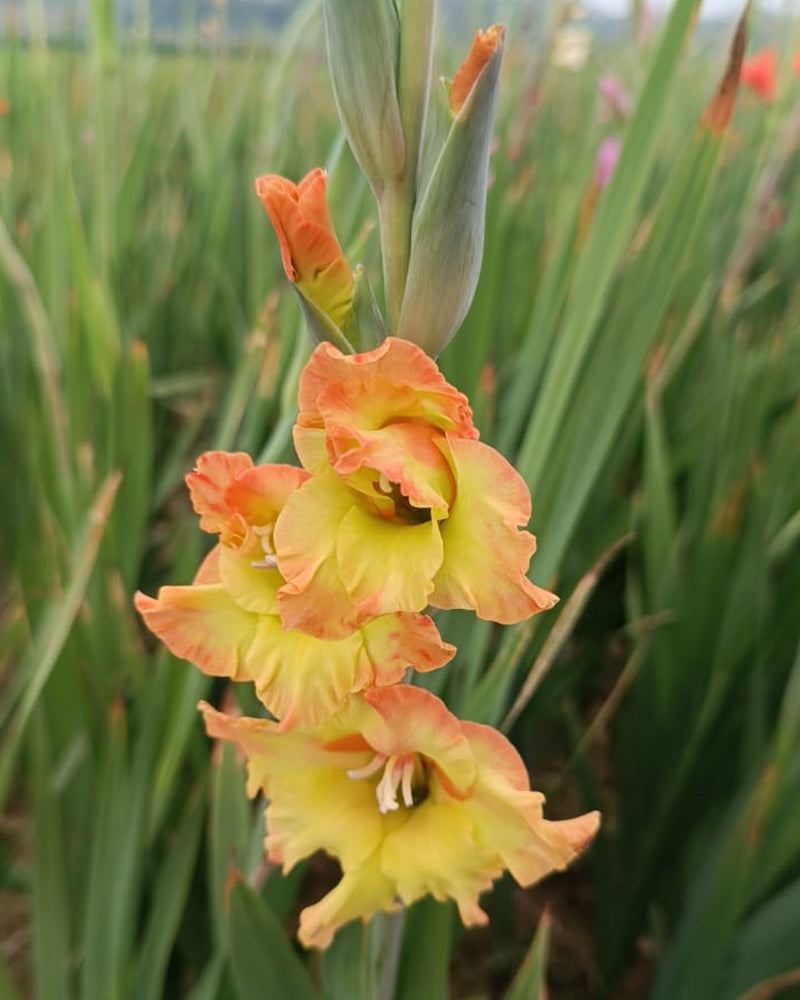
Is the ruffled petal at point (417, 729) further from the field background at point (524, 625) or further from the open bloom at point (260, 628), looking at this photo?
the field background at point (524, 625)

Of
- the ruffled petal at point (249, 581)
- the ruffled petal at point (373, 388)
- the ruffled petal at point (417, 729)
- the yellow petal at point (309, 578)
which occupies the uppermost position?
the ruffled petal at point (373, 388)

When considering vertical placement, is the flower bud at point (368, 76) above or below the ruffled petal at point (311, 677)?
above

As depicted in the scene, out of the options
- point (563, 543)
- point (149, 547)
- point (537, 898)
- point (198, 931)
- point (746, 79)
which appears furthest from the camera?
point (746, 79)

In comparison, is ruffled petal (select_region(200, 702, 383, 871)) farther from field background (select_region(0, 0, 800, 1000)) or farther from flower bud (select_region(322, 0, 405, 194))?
flower bud (select_region(322, 0, 405, 194))

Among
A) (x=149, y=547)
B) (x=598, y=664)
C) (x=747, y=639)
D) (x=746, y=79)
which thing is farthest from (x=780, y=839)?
(x=746, y=79)

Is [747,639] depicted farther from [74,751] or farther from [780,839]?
[74,751]

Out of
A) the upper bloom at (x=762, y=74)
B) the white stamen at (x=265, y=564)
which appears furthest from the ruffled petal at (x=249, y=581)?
the upper bloom at (x=762, y=74)
